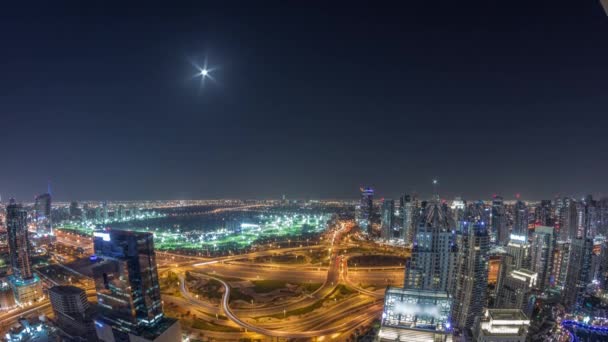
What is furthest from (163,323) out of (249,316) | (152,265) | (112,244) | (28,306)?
(28,306)

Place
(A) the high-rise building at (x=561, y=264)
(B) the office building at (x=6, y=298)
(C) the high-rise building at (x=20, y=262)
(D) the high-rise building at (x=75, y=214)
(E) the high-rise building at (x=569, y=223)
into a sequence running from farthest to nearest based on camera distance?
(D) the high-rise building at (x=75, y=214) → (E) the high-rise building at (x=569, y=223) → (C) the high-rise building at (x=20, y=262) → (A) the high-rise building at (x=561, y=264) → (B) the office building at (x=6, y=298)

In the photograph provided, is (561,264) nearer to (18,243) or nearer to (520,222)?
(520,222)

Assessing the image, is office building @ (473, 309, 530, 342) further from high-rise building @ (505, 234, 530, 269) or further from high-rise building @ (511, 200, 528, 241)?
high-rise building @ (511, 200, 528, 241)

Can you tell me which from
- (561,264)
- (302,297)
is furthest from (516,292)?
(302,297)

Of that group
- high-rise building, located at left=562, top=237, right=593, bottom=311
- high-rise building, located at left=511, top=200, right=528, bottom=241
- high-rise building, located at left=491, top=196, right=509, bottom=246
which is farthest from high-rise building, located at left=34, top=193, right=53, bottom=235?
high-rise building, located at left=511, top=200, right=528, bottom=241

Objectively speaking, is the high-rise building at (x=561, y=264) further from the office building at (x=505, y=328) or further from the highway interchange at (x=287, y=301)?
the office building at (x=505, y=328)

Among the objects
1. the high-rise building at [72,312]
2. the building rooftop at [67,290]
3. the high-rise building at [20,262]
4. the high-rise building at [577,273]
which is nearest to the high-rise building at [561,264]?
the high-rise building at [577,273]
